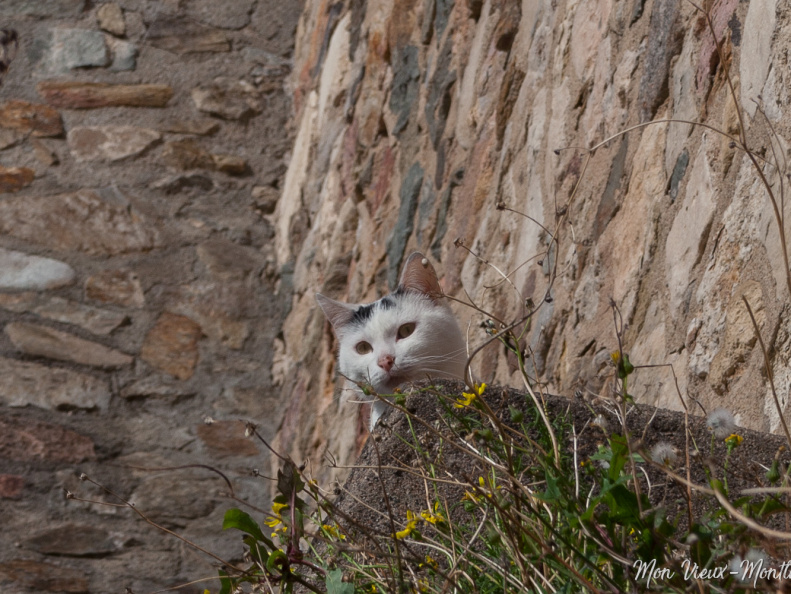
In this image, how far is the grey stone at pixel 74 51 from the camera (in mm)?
4367

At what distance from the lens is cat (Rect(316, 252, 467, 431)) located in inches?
80.7

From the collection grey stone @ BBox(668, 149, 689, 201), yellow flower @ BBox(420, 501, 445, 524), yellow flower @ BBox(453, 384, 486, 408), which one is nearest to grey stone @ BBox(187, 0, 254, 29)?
grey stone @ BBox(668, 149, 689, 201)

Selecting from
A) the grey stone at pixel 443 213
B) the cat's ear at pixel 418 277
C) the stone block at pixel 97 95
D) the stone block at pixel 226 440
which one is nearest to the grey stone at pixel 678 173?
the cat's ear at pixel 418 277

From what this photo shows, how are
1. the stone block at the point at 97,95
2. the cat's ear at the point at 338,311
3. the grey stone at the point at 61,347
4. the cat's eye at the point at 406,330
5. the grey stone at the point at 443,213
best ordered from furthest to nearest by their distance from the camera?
the stone block at the point at 97,95 < the grey stone at the point at 61,347 < the grey stone at the point at 443,213 < the cat's ear at the point at 338,311 < the cat's eye at the point at 406,330

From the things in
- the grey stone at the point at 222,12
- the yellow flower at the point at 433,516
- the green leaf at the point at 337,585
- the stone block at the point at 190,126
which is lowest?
the stone block at the point at 190,126

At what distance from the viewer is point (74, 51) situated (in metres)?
4.40

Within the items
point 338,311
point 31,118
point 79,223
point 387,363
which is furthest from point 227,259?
point 387,363

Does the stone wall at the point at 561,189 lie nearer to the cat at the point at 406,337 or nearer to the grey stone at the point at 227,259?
the cat at the point at 406,337

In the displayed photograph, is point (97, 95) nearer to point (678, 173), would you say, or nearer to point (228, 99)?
point (228, 99)

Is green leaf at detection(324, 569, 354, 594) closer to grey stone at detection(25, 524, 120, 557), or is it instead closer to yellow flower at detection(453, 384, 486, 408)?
yellow flower at detection(453, 384, 486, 408)

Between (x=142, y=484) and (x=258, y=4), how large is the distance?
2556mm

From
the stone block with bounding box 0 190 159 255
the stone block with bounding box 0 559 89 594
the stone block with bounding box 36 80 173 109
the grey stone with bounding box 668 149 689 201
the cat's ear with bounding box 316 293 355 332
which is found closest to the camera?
the grey stone with bounding box 668 149 689 201

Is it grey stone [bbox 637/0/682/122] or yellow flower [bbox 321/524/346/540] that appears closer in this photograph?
yellow flower [bbox 321/524/346/540]

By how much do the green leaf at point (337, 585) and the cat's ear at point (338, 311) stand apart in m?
1.46
